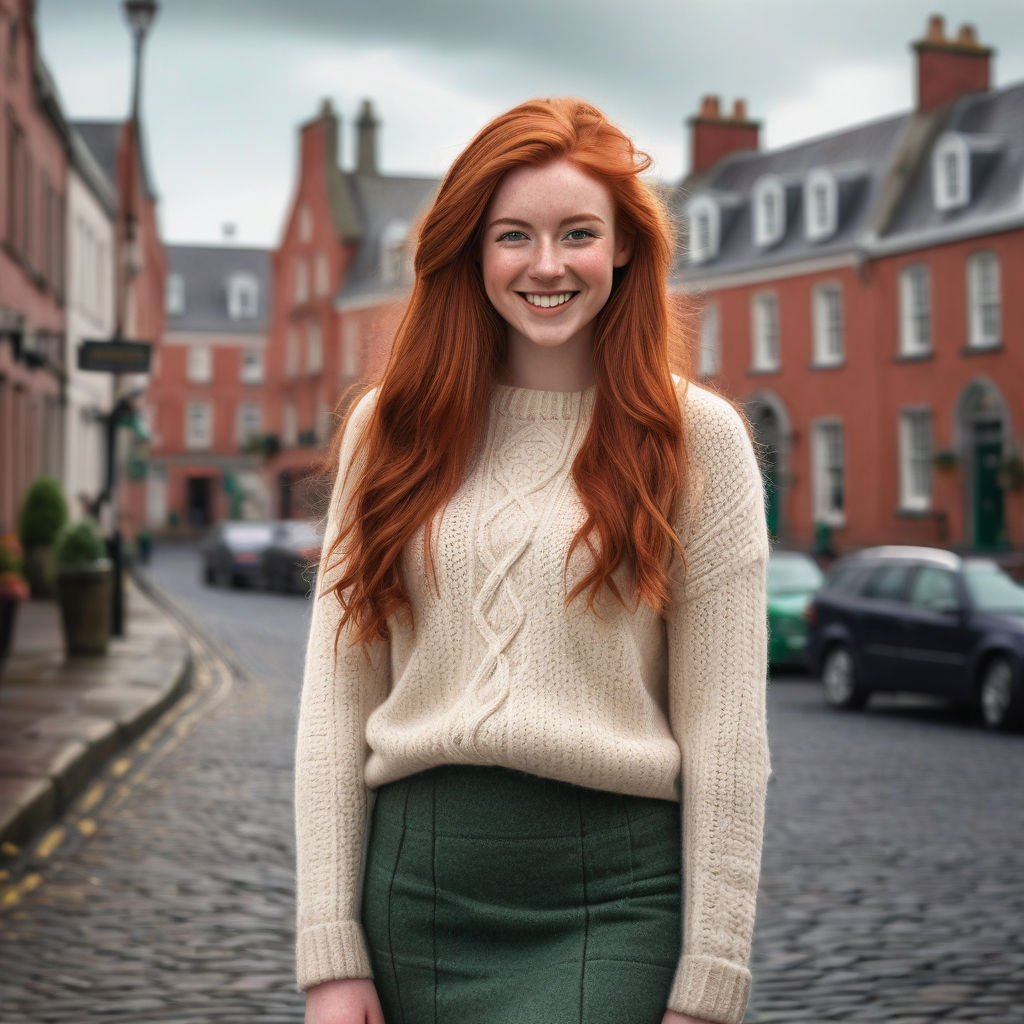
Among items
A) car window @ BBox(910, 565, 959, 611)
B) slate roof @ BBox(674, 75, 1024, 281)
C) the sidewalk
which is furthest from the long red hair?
slate roof @ BBox(674, 75, 1024, 281)

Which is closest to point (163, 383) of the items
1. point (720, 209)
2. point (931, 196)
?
point (720, 209)

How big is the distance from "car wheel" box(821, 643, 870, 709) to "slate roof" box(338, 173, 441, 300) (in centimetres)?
4508

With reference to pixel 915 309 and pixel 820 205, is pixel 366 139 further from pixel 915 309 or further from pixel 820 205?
pixel 915 309

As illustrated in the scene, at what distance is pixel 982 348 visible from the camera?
34.1 meters

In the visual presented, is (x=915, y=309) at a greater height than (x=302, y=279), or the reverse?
(x=302, y=279)

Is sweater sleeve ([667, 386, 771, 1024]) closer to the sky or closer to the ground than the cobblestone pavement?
closer to the sky

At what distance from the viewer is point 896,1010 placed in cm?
526

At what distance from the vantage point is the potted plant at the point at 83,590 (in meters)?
15.5

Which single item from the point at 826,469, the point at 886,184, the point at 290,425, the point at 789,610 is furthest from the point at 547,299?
the point at 290,425

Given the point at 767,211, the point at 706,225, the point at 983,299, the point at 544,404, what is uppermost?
the point at 706,225

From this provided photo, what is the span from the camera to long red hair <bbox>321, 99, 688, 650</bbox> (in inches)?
92.2

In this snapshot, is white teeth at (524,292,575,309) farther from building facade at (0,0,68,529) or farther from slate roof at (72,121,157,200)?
slate roof at (72,121,157,200)

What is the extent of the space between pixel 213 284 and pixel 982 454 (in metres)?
53.8

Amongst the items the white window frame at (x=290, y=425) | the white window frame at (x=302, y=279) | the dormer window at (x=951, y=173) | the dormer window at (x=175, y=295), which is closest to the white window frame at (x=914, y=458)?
the dormer window at (x=951, y=173)
